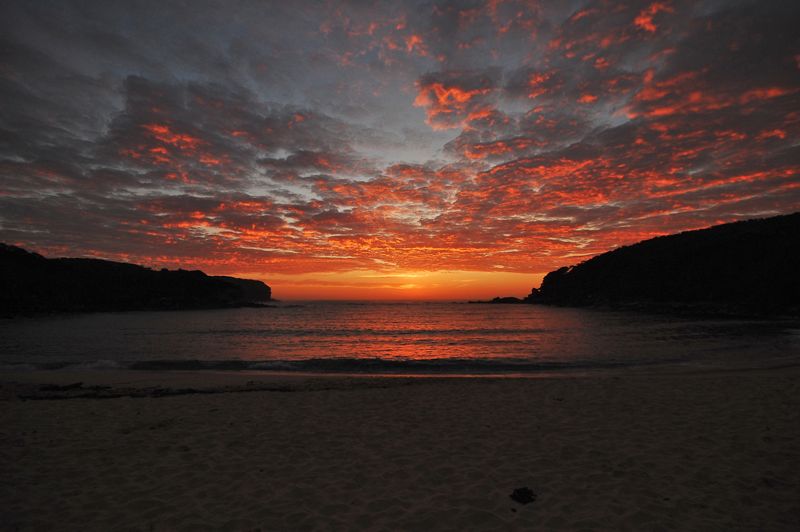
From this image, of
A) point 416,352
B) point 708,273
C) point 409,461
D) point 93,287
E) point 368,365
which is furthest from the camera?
point 93,287

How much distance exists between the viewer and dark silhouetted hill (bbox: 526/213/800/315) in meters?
62.0

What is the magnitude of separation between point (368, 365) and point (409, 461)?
15.8 metres

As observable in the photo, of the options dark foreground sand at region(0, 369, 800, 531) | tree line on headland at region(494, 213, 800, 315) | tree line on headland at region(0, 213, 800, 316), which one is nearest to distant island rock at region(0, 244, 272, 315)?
tree line on headland at region(0, 213, 800, 316)

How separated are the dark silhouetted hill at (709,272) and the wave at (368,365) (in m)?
55.0

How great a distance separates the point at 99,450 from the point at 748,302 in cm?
8641

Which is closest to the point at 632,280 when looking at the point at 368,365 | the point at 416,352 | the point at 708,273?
the point at 708,273

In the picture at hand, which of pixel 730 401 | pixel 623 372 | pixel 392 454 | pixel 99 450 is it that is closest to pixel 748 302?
pixel 623 372

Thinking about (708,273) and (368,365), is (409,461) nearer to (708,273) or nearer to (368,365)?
(368,365)

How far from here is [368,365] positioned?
23250 mm

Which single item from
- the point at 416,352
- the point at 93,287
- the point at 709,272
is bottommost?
the point at 416,352

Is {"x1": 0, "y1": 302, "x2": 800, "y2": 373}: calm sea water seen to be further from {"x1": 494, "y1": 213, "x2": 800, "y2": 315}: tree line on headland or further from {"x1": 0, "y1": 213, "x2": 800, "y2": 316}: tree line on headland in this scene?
{"x1": 0, "y1": 213, "x2": 800, "y2": 316}: tree line on headland

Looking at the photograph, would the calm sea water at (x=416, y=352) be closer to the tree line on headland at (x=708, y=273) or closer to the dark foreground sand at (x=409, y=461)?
the dark foreground sand at (x=409, y=461)

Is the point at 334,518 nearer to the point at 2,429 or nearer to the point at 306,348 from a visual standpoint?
the point at 2,429

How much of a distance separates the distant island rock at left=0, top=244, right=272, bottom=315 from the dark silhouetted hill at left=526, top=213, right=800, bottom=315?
12546cm
